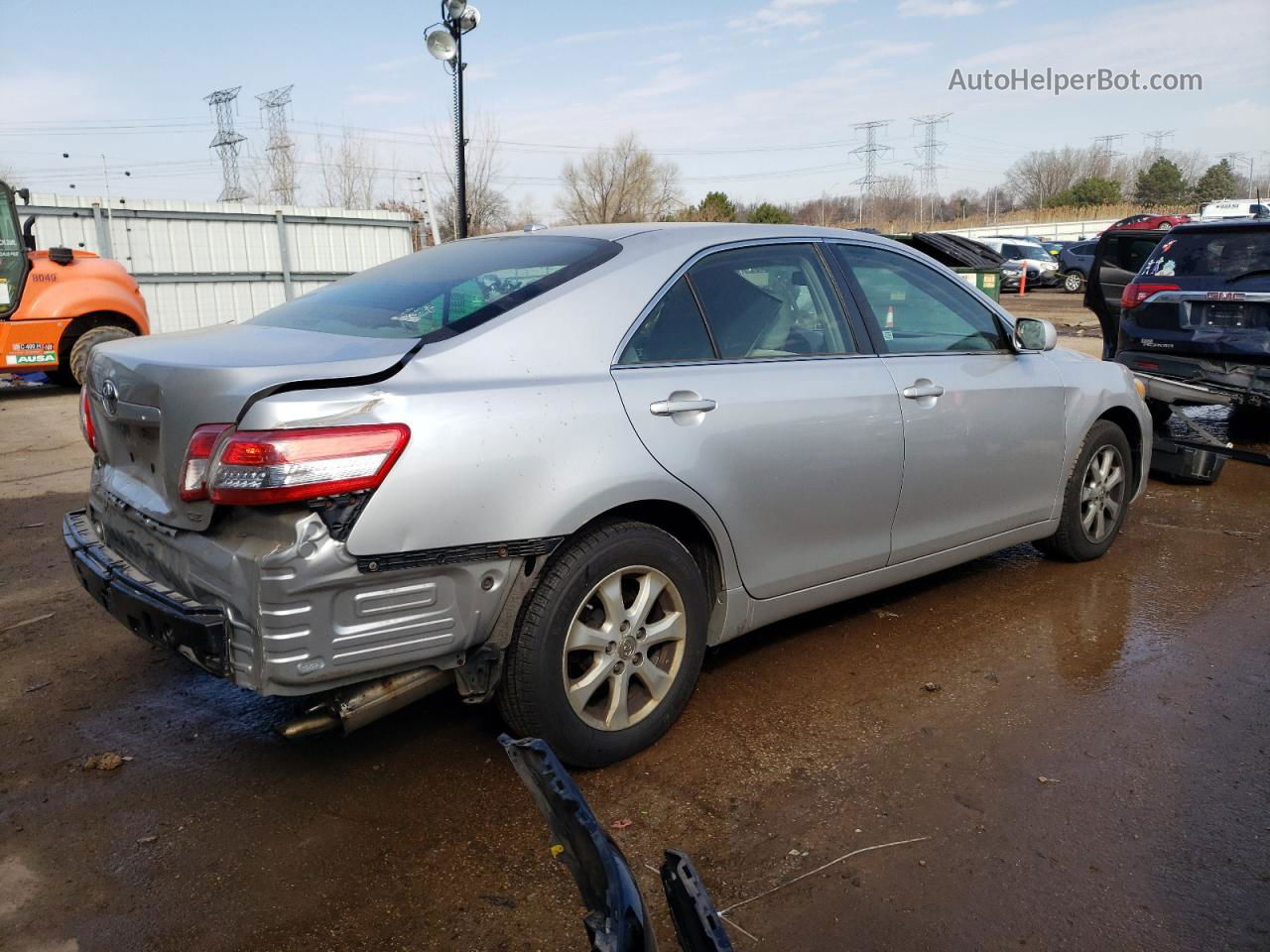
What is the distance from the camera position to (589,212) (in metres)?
40.2

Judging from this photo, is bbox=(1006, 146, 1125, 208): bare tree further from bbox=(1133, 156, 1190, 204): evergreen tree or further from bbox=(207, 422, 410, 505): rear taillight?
bbox=(207, 422, 410, 505): rear taillight

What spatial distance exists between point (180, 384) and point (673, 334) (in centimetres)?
149

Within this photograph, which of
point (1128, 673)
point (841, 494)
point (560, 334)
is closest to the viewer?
point (560, 334)

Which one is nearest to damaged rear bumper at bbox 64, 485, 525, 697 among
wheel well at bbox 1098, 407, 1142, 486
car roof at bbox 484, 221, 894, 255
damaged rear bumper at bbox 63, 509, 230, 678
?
damaged rear bumper at bbox 63, 509, 230, 678

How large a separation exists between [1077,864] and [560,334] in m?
2.04

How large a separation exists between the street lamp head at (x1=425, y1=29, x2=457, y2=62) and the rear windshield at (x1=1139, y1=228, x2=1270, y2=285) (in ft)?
26.1

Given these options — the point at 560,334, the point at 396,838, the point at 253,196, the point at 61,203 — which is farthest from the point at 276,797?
the point at 253,196

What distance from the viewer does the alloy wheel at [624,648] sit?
3049mm

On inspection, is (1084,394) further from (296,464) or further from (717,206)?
(717,206)

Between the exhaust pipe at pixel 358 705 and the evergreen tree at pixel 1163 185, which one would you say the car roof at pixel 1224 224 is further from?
the evergreen tree at pixel 1163 185

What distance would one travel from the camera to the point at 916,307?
169 inches

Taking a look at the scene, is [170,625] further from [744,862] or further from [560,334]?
[744,862]

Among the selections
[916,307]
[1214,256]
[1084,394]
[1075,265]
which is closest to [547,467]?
[916,307]

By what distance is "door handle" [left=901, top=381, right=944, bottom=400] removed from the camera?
390cm
